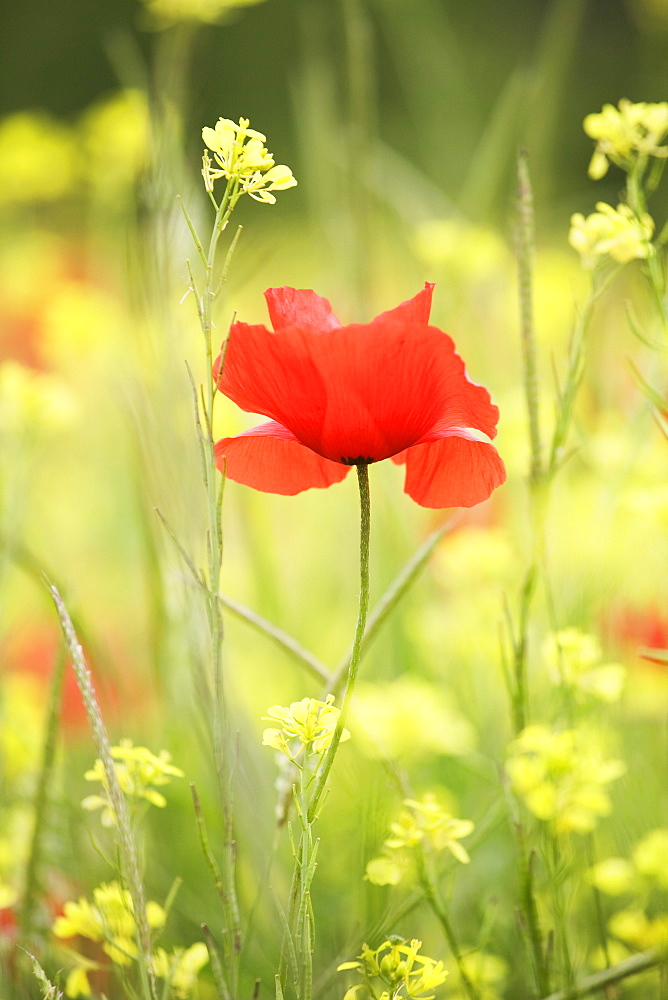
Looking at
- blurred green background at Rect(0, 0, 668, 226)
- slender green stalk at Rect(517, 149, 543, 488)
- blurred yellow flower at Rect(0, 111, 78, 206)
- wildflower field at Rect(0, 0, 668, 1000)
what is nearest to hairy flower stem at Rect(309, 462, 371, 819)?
wildflower field at Rect(0, 0, 668, 1000)

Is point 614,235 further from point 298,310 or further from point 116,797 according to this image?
point 116,797

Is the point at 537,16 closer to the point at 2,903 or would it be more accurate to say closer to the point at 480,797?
the point at 480,797

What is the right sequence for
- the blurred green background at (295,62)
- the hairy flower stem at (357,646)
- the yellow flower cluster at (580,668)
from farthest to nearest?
the blurred green background at (295,62)
the yellow flower cluster at (580,668)
the hairy flower stem at (357,646)

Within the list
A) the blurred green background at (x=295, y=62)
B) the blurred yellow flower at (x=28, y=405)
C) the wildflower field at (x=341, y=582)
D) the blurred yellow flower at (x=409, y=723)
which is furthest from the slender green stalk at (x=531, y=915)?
the blurred green background at (x=295, y=62)

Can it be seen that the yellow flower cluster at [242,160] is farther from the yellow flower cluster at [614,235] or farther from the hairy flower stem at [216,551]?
the yellow flower cluster at [614,235]

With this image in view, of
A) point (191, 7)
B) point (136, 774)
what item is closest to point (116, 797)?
point (136, 774)

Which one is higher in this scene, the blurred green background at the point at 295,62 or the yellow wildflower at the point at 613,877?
the blurred green background at the point at 295,62

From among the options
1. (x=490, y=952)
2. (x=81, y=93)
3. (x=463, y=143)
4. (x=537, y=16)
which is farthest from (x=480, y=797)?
(x=81, y=93)

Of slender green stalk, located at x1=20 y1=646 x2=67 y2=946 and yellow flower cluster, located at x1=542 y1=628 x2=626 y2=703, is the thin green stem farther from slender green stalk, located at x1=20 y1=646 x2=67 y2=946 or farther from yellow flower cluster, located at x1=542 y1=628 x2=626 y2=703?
slender green stalk, located at x1=20 y1=646 x2=67 y2=946
